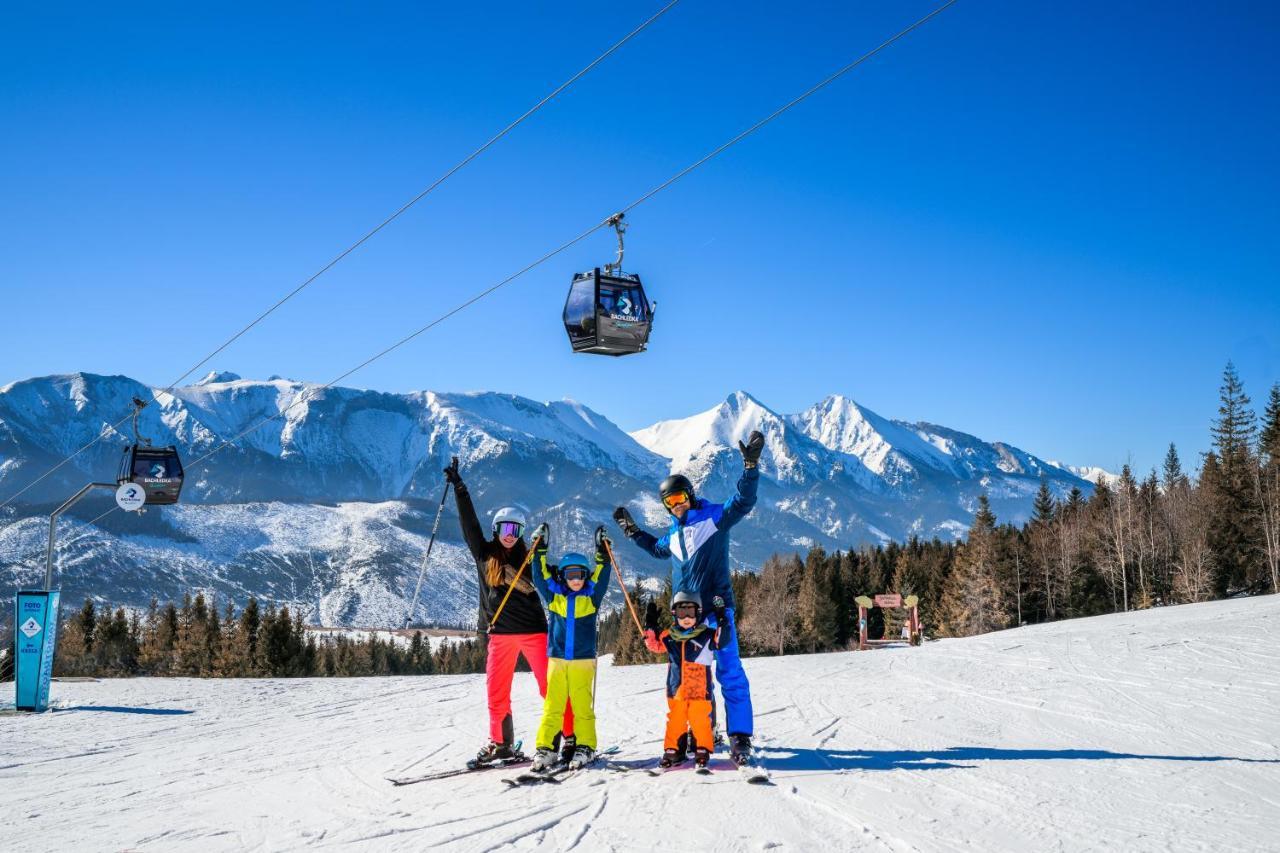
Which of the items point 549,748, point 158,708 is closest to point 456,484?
point 549,748

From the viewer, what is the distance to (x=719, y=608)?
25.6 ft

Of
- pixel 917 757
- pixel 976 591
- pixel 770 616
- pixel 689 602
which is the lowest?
pixel 770 616

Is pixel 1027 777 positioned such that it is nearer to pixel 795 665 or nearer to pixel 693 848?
pixel 693 848

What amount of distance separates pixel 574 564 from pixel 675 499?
1.11m

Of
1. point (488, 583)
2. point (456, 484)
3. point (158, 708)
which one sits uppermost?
point (456, 484)

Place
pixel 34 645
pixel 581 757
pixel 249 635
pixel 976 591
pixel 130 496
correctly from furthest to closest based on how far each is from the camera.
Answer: pixel 976 591 → pixel 249 635 → pixel 130 496 → pixel 34 645 → pixel 581 757

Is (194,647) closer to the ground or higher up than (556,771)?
closer to the ground

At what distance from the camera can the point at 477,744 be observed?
9922mm

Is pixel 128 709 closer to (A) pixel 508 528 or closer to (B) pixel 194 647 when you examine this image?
(A) pixel 508 528

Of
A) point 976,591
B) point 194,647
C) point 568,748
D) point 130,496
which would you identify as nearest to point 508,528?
point 568,748

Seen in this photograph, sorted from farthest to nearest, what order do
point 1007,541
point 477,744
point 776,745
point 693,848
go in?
point 1007,541
point 477,744
point 776,745
point 693,848

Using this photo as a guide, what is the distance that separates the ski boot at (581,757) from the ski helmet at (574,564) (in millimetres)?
1536

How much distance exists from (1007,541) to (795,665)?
44.5 metres

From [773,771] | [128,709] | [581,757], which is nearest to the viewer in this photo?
[773,771]
